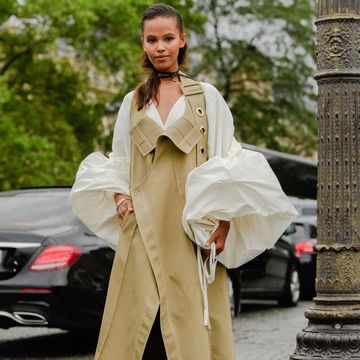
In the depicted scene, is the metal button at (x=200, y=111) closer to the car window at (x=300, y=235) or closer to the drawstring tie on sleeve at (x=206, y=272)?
the drawstring tie on sleeve at (x=206, y=272)

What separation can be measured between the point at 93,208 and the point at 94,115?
33.1 m

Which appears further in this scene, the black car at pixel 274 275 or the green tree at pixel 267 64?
the green tree at pixel 267 64

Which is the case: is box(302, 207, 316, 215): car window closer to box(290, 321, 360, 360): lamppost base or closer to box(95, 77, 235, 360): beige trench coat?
box(290, 321, 360, 360): lamppost base

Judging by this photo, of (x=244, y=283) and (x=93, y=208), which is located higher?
(x=93, y=208)

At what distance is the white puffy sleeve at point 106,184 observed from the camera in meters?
5.16

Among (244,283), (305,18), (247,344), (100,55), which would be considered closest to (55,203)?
(247,344)

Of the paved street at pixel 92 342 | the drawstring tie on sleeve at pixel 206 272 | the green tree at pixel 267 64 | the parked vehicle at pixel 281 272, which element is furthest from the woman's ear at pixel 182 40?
the green tree at pixel 267 64

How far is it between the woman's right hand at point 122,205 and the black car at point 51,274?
15.6 feet

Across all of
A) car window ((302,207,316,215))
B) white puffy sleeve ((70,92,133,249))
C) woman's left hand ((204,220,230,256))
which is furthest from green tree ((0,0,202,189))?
woman's left hand ((204,220,230,256))

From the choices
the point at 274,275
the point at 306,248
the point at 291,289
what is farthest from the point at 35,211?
the point at 306,248

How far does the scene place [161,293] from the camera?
487cm

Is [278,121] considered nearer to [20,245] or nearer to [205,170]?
[20,245]

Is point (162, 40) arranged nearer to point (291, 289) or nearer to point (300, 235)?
point (291, 289)

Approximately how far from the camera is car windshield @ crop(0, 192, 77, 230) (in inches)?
402
